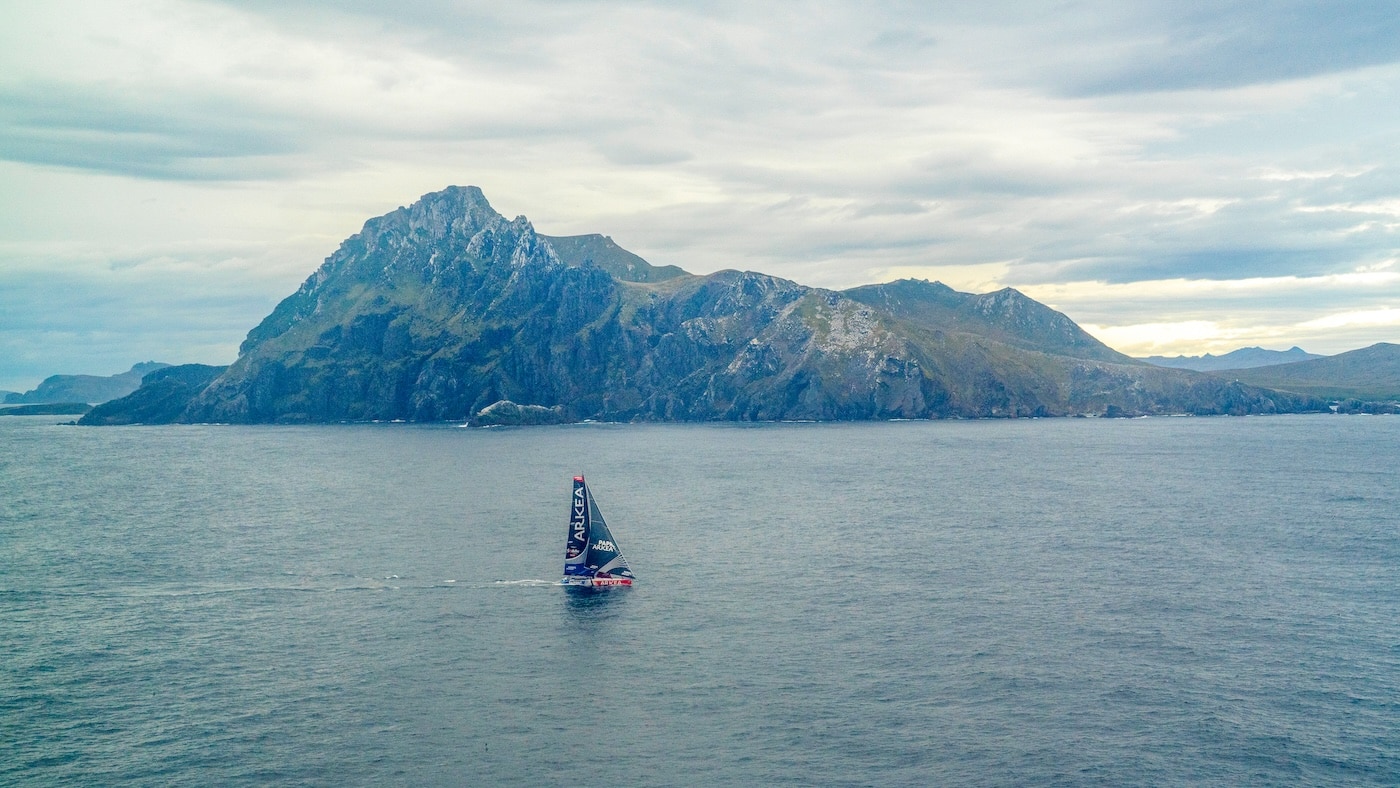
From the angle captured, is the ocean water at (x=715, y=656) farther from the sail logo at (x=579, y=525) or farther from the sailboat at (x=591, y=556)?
the sail logo at (x=579, y=525)

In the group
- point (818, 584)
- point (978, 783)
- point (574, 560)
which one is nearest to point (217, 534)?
point (574, 560)

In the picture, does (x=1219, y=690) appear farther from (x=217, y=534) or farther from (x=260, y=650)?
(x=217, y=534)

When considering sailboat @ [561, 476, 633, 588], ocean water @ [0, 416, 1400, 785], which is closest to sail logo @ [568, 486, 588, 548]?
sailboat @ [561, 476, 633, 588]

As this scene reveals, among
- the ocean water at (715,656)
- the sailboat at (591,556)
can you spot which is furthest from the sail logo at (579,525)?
the ocean water at (715,656)

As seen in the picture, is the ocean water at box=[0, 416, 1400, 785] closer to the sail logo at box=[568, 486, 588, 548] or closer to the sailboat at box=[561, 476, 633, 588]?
the sailboat at box=[561, 476, 633, 588]

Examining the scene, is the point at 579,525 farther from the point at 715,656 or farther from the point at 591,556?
the point at 715,656

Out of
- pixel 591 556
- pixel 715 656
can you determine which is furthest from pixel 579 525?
pixel 715 656
